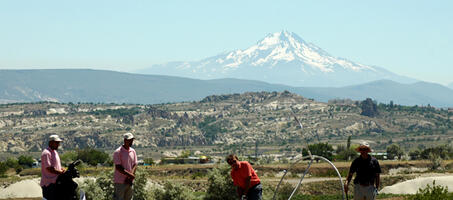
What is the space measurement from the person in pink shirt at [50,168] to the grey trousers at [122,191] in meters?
2.18

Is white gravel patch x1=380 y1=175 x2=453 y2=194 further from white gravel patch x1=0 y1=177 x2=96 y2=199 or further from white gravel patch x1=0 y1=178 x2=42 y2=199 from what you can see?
white gravel patch x1=0 y1=178 x2=42 y2=199

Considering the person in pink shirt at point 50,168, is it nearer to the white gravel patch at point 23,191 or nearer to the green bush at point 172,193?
the green bush at point 172,193

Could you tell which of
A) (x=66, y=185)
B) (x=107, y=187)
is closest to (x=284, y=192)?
(x=107, y=187)

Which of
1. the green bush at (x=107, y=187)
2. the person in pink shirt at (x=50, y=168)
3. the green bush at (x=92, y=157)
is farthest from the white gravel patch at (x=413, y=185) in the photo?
the green bush at (x=92, y=157)

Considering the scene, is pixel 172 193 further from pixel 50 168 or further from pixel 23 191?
pixel 23 191

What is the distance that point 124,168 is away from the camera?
19.9m

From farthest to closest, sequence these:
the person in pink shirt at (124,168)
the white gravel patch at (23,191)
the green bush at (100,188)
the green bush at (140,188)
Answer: the white gravel patch at (23,191)
the green bush at (140,188)
the green bush at (100,188)
the person in pink shirt at (124,168)

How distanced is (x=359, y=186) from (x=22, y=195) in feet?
119

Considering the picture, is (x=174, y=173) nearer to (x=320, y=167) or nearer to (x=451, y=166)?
(x=320, y=167)

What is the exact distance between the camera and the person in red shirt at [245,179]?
1978 cm

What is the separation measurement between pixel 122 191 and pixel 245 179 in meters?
3.46

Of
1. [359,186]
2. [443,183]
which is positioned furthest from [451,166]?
[359,186]

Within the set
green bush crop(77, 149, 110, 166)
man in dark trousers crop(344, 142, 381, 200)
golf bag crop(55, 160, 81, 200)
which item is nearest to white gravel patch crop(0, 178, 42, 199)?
golf bag crop(55, 160, 81, 200)

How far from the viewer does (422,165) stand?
279 ft
